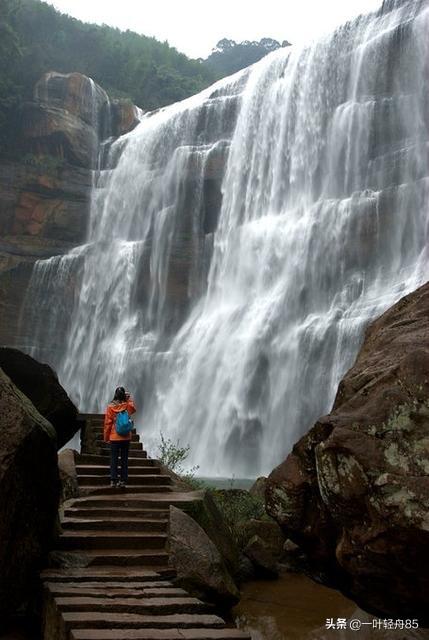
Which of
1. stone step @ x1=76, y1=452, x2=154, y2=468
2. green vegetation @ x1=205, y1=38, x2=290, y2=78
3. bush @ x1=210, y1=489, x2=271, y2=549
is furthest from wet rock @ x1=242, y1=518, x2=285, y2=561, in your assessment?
green vegetation @ x1=205, y1=38, x2=290, y2=78

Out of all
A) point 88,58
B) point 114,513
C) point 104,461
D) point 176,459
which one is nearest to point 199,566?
point 114,513

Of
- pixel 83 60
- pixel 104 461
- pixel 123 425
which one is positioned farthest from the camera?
pixel 83 60

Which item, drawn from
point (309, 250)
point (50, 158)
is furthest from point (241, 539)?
point (50, 158)

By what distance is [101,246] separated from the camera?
34594 mm

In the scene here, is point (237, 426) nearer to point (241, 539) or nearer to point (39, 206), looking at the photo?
point (241, 539)

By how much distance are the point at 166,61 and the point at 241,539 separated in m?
50.3

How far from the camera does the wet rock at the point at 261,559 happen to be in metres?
8.98

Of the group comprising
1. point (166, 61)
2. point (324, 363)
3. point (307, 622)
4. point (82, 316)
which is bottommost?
point (307, 622)

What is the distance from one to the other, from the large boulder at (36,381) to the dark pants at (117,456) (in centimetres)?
390

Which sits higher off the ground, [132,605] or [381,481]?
[381,481]

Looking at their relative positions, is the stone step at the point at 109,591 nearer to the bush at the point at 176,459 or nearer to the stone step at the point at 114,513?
the stone step at the point at 114,513

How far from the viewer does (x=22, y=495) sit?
19.1ft

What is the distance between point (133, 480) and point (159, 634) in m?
4.80

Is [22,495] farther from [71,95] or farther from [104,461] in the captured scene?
[71,95]
